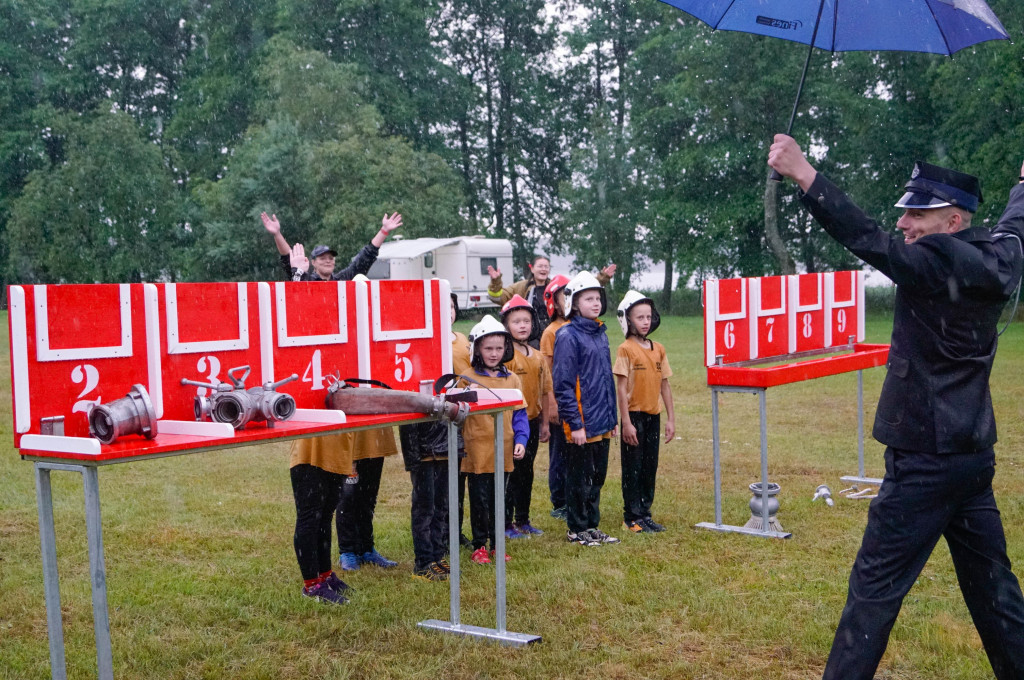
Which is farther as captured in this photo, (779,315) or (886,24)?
(779,315)

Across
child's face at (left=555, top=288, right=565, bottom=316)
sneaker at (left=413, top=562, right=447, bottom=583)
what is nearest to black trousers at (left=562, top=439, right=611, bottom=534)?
sneaker at (left=413, top=562, right=447, bottom=583)

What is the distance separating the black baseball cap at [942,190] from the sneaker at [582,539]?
4059mm

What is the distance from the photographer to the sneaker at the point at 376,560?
7.09 m

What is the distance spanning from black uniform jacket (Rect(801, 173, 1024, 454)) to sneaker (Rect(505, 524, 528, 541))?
160 inches

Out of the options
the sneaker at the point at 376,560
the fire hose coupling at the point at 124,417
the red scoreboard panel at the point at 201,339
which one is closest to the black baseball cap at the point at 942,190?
the red scoreboard panel at the point at 201,339

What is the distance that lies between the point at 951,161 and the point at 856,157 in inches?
167

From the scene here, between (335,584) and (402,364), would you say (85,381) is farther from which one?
(335,584)

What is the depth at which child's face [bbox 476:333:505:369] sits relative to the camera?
7035 millimetres

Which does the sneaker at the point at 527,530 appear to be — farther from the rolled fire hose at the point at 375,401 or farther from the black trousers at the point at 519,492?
the rolled fire hose at the point at 375,401

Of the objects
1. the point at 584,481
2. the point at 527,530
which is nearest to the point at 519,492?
the point at 527,530

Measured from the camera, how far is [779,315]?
28.0 ft

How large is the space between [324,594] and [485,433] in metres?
1.55

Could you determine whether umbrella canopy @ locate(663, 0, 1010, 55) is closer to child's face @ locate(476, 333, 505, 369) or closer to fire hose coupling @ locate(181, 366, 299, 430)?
fire hose coupling @ locate(181, 366, 299, 430)

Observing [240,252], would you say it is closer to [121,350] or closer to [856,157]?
[856,157]
